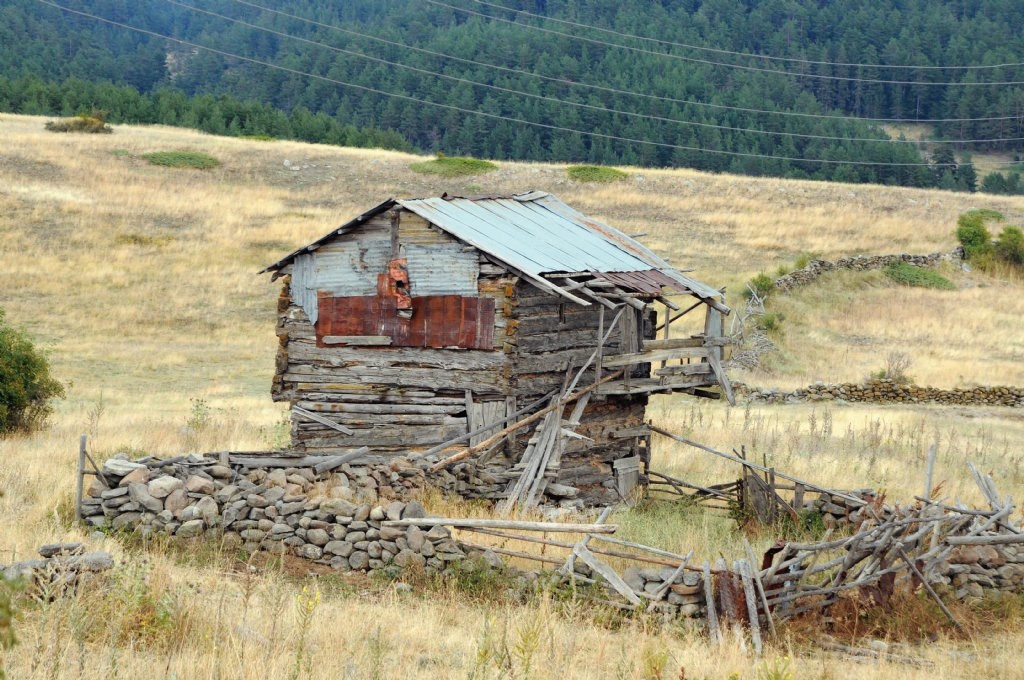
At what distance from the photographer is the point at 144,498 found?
444 inches

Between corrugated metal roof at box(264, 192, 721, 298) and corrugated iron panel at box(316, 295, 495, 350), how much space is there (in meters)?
0.89

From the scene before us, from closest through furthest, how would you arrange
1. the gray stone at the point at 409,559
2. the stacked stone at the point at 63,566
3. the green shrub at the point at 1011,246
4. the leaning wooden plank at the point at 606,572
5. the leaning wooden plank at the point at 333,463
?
the stacked stone at the point at 63,566, the leaning wooden plank at the point at 606,572, the gray stone at the point at 409,559, the leaning wooden plank at the point at 333,463, the green shrub at the point at 1011,246

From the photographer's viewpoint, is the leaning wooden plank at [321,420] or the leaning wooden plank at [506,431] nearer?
the leaning wooden plank at [506,431]

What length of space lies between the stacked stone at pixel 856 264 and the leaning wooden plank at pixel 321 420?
24.8 m

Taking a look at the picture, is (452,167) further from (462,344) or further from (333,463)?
(333,463)

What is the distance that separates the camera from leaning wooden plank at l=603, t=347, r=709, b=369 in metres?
14.6

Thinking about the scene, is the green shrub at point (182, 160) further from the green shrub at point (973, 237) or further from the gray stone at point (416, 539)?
the gray stone at point (416, 539)

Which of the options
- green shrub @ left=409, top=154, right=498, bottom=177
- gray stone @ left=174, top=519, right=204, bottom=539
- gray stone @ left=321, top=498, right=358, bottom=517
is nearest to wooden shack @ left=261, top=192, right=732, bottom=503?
gray stone @ left=321, top=498, right=358, bottom=517

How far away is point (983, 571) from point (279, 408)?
15.0 meters

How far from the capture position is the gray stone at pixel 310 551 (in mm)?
10945

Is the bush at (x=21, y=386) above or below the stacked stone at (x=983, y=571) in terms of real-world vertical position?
above

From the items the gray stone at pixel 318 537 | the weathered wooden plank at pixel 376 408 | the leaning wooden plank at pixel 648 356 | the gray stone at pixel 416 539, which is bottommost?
the gray stone at pixel 318 537

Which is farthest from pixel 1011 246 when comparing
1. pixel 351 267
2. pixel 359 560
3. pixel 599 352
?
pixel 359 560

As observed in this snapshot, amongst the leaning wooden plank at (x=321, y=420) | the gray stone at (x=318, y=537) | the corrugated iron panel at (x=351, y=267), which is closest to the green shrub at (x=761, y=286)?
the corrugated iron panel at (x=351, y=267)
